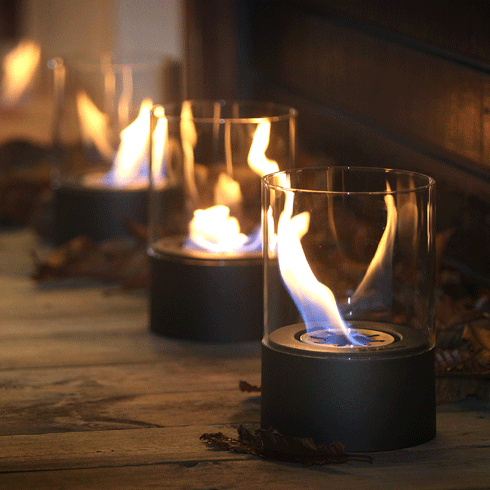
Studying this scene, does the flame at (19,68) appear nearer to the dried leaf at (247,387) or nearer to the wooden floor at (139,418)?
the wooden floor at (139,418)

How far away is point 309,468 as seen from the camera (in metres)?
1.24

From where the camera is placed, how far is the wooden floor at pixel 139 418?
3.96 ft

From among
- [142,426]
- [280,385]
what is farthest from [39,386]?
[280,385]

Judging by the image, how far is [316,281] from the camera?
1.35m

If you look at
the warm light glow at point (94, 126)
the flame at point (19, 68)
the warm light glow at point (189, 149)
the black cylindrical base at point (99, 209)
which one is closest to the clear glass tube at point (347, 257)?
the warm light glow at point (189, 149)

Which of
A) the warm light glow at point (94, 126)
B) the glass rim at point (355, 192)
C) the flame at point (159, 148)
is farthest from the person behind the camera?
the warm light glow at point (94, 126)

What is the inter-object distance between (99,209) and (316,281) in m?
1.38

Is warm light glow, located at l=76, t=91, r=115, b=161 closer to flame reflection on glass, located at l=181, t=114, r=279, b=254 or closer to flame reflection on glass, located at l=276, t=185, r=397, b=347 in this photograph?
flame reflection on glass, located at l=181, t=114, r=279, b=254

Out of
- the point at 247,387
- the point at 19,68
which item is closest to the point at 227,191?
the point at 247,387

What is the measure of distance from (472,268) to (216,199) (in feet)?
1.96

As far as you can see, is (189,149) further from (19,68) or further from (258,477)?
(19,68)

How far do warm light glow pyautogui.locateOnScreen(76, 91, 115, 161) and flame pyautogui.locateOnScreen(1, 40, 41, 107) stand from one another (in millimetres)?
1738

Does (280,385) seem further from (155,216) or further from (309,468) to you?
(155,216)

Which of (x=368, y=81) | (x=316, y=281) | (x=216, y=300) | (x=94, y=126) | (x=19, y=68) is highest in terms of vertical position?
(x=19, y=68)
